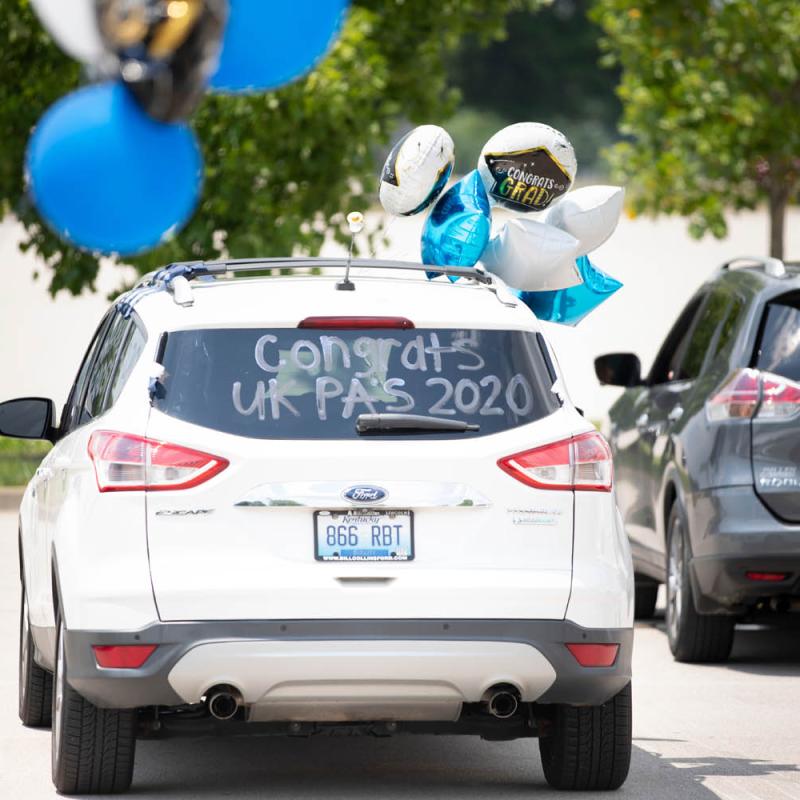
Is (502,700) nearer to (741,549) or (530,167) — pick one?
(530,167)

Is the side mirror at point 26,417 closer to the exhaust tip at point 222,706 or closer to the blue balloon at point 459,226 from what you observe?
the blue balloon at point 459,226

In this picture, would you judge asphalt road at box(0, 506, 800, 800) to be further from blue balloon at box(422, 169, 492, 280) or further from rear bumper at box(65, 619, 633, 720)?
blue balloon at box(422, 169, 492, 280)

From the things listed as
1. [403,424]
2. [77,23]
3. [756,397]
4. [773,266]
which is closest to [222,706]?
[403,424]

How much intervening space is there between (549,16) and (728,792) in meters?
67.2

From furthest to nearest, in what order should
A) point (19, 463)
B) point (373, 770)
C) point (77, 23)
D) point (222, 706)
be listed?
point (19, 463) < point (373, 770) < point (222, 706) < point (77, 23)

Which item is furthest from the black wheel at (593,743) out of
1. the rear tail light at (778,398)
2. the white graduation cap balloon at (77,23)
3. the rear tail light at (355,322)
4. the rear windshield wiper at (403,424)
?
the white graduation cap balloon at (77,23)

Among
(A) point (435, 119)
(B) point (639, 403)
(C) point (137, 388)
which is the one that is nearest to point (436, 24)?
(A) point (435, 119)

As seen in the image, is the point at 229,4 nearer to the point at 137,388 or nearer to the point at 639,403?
the point at 137,388

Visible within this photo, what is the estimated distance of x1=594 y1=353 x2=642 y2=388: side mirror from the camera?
11.5 m

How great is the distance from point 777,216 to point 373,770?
55.4ft

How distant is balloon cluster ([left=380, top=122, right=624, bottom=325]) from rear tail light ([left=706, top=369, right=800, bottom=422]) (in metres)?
1.55

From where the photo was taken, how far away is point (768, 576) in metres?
9.86

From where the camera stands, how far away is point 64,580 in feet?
22.3

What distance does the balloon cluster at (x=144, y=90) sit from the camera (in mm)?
3605
